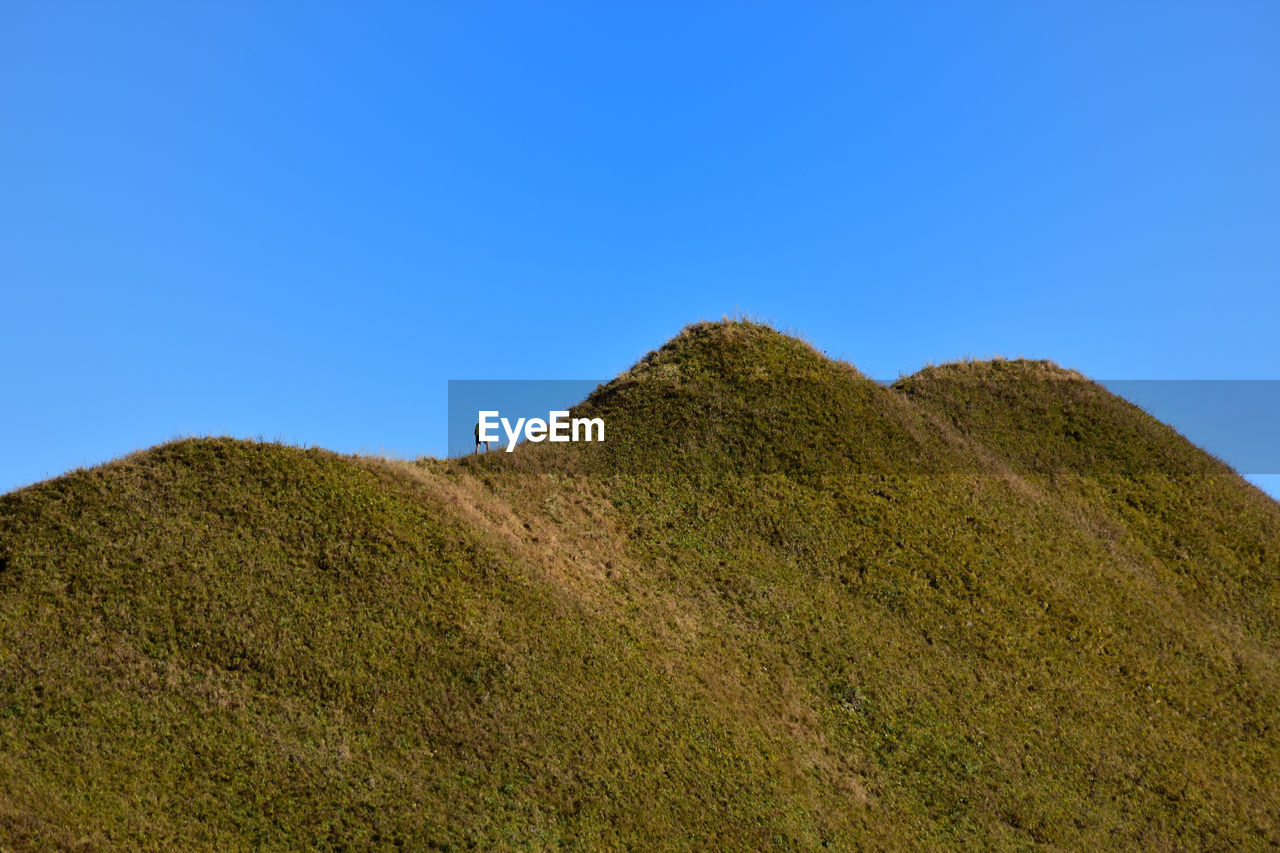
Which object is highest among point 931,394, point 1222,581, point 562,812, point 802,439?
point 931,394

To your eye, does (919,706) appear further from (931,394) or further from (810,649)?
(931,394)

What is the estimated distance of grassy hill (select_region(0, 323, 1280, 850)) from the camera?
25.9 m

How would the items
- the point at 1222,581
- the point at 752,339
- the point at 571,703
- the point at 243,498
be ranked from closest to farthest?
the point at 571,703 → the point at 243,498 → the point at 1222,581 → the point at 752,339

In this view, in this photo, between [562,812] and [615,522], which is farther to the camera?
[615,522]

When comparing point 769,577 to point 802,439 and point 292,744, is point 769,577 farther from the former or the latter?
point 292,744

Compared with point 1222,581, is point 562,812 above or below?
below

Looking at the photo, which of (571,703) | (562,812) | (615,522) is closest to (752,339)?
(615,522)

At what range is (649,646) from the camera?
34.0 metres

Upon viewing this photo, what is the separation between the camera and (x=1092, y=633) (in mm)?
40344

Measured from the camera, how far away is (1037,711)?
35.9m

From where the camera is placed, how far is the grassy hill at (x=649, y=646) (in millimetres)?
25859

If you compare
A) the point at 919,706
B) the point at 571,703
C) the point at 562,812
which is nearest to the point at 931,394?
the point at 919,706

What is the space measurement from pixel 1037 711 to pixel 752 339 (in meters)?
25.2

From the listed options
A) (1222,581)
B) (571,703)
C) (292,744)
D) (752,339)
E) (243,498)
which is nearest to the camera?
(292,744)
